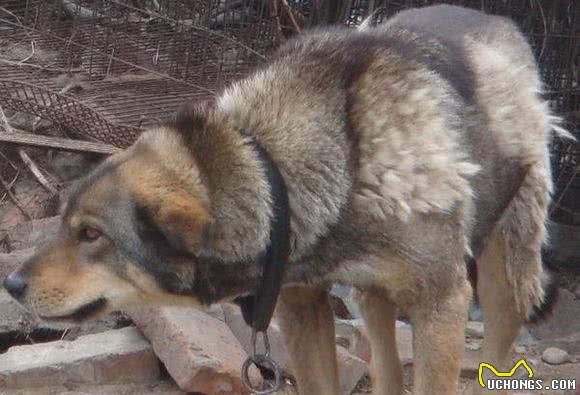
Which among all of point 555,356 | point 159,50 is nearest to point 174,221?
point 555,356

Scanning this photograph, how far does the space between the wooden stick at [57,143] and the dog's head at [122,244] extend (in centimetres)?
322

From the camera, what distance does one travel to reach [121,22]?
26.1 ft

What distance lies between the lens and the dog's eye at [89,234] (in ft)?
10.7

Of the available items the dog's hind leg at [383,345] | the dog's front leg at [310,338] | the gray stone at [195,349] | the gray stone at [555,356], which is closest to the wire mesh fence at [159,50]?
the gray stone at [555,356]

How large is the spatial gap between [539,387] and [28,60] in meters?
4.53

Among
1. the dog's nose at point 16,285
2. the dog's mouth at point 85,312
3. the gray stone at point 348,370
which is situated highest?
the dog's nose at point 16,285

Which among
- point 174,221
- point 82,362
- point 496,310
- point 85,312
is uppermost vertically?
point 174,221

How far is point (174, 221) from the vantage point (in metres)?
3.17

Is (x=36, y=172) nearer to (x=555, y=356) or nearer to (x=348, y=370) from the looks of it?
(x=348, y=370)

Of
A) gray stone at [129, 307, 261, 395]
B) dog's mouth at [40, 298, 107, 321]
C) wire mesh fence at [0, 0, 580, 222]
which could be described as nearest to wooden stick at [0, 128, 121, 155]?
wire mesh fence at [0, 0, 580, 222]

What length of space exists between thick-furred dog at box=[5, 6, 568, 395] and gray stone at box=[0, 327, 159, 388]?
3.69 ft

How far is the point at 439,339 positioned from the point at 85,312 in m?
1.24

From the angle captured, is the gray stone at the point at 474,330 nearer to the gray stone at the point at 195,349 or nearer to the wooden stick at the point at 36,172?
the gray stone at the point at 195,349

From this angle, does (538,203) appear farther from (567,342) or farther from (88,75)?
(88,75)
